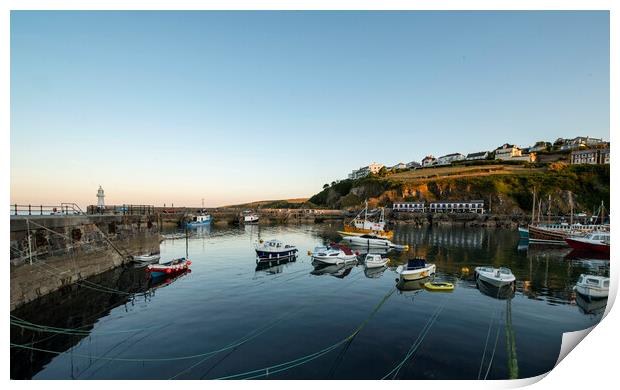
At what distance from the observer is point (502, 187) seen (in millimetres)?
136750

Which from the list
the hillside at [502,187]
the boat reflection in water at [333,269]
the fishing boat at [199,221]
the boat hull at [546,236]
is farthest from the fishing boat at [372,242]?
the hillside at [502,187]

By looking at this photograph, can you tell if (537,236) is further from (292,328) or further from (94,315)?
(94,315)

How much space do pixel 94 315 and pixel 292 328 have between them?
1541cm

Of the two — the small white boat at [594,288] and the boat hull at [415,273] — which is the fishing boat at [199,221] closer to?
the boat hull at [415,273]

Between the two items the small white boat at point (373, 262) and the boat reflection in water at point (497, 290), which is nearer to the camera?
the boat reflection in water at point (497, 290)

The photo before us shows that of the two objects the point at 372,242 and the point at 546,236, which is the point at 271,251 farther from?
the point at 546,236

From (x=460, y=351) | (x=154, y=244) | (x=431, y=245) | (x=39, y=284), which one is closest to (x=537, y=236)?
(x=431, y=245)

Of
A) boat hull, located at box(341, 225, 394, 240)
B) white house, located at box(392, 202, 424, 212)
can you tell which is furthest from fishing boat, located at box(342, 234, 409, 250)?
white house, located at box(392, 202, 424, 212)

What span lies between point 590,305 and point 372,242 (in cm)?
3716

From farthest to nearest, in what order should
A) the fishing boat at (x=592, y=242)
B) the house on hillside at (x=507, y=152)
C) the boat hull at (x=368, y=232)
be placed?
the house on hillside at (x=507, y=152) → the boat hull at (x=368, y=232) → the fishing boat at (x=592, y=242)

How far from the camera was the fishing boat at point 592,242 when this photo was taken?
56.5 m

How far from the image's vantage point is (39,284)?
81.9 feet

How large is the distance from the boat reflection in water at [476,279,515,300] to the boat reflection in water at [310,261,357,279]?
14.6m

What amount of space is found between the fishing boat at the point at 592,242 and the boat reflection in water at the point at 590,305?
38.0 metres
